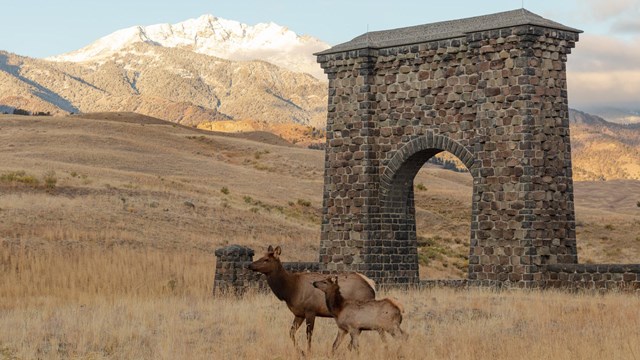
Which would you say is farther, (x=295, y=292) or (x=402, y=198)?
(x=402, y=198)

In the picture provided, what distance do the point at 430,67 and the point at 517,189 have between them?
460cm

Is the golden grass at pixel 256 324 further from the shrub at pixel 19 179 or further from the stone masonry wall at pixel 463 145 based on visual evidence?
the shrub at pixel 19 179

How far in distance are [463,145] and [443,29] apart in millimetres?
3575

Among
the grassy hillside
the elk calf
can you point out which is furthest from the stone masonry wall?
the elk calf

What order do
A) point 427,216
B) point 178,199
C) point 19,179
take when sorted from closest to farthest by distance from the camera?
point 19,179
point 178,199
point 427,216

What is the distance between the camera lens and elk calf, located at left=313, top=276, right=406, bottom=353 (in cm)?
1555

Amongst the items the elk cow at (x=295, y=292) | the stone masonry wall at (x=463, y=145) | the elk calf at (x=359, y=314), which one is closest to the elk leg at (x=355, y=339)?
the elk calf at (x=359, y=314)

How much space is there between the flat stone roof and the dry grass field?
24.2 feet

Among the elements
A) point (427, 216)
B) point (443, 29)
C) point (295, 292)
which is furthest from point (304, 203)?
point (295, 292)

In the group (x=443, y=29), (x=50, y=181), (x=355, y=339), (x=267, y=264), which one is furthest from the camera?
(x=50, y=181)

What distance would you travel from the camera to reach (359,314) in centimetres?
1558

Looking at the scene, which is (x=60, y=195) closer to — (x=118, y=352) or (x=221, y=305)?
(x=221, y=305)

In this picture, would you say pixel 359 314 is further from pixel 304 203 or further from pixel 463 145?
pixel 304 203

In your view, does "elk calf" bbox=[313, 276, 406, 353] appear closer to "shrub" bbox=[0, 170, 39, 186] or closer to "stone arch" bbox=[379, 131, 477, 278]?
"stone arch" bbox=[379, 131, 477, 278]
